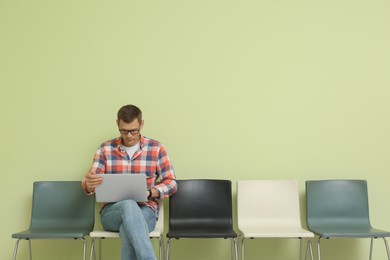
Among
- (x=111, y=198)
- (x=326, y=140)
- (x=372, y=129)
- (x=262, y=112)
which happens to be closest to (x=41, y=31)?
(x=111, y=198)

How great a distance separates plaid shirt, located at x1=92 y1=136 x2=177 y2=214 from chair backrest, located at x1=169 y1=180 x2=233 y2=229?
182mm

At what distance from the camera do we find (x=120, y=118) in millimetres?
3328

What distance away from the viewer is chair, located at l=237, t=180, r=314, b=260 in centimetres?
366

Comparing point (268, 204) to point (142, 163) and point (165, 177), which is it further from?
point (142, 163)

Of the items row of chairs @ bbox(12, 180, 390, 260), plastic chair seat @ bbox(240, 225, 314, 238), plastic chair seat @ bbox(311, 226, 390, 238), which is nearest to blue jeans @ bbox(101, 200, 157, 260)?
row of chairs @ bbox(12, 180, 390, 260)

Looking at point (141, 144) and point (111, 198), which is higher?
point (141, 144)

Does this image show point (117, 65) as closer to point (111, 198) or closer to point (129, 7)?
point (129, 7)

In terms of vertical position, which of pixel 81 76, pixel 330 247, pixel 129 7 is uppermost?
pixel 129 7

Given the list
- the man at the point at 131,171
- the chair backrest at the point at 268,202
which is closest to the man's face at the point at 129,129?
Answer: the man at the point at 131,171

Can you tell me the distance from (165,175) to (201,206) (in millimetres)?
387

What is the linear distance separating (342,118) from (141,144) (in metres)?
1.68

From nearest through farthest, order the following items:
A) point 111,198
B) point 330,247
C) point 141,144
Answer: point 111,198 < point 141,144 < point 330,247

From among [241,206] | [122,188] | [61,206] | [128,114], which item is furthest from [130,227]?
[241,206]

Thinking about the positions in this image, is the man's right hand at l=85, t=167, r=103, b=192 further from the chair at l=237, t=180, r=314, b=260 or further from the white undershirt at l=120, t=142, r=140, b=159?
the chair at l=237, t=180, r=314, b=260
